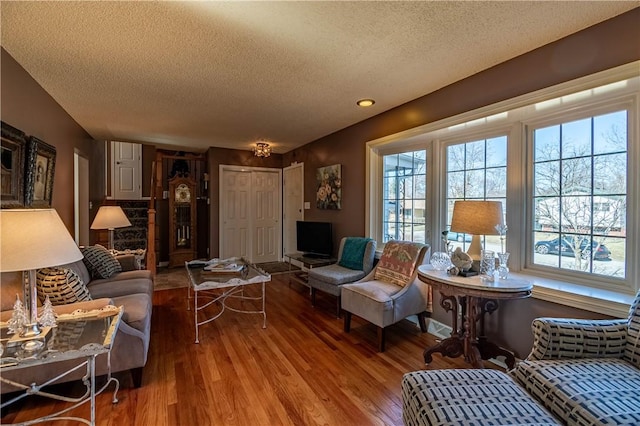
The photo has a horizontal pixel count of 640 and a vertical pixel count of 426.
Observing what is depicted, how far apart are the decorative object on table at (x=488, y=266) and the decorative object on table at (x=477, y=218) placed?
6.0 inches

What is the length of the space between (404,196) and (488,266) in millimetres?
1484

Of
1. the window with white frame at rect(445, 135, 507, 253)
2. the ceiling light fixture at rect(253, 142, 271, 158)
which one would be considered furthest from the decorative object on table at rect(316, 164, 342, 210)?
the window with white frame at rect(445, 135, 507, 253)

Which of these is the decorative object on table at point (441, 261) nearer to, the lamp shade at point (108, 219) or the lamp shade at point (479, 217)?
the lamp shade at point (479, 217)

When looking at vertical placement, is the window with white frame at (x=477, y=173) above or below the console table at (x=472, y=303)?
above

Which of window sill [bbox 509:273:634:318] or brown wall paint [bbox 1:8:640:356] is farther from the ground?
brown wall paint [bbox 1:8:640:356]

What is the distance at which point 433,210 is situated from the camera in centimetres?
305

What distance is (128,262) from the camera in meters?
3.64

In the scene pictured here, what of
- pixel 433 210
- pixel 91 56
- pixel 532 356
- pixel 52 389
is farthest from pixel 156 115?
pixel 532 356

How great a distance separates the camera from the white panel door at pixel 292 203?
18.6ft

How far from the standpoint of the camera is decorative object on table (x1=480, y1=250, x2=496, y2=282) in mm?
2078

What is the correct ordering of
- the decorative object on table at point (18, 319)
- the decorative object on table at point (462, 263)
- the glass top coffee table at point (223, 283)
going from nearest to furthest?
the decorative object on table at point (18, 319) < the decorative object on table at point (462, 263) < the glass top coffee table at point (223, 283)

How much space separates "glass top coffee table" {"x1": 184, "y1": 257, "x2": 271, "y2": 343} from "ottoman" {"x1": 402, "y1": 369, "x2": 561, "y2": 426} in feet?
6.19

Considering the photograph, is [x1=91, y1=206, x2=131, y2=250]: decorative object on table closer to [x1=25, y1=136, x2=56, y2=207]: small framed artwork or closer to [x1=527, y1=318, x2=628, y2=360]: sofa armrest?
[x1=25, y1=136, x2=56, y2=207]: small framed artwork

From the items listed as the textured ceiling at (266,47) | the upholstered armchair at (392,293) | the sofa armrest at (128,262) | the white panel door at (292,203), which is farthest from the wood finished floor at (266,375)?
the white panel door at (292,203)
